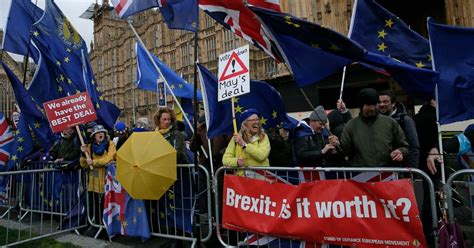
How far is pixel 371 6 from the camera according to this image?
184 inches

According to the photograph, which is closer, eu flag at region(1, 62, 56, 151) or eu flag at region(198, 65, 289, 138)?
eu flag at region(198, 65, 289, 138)

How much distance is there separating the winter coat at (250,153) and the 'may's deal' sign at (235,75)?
59cm

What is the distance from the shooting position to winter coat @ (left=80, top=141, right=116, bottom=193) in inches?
199

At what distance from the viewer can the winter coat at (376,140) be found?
3525mm

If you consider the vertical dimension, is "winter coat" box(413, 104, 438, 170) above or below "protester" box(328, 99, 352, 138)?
below

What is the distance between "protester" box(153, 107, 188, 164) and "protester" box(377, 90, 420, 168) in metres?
2.61

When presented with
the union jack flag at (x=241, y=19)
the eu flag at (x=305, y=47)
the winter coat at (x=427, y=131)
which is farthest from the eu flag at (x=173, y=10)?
the winter coat at (x=427, y=131)

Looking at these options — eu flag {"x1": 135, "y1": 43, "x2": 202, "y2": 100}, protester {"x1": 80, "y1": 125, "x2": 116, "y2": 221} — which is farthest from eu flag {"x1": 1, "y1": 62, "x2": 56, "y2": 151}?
eu flag {"x1": 135, "y1": 43, "x2": 202, "y2": 100}

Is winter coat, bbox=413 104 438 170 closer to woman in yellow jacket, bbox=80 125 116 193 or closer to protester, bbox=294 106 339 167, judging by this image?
protester, bbox=294 106 339 167

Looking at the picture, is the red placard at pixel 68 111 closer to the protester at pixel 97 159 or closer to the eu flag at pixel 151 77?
the protester at pixel 97 159

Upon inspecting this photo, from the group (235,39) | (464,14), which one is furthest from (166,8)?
(235,39)

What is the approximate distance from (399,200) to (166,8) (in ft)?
12.3

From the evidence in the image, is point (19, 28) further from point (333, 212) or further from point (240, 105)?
point (333, 212)

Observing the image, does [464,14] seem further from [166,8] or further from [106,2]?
[106,2]
